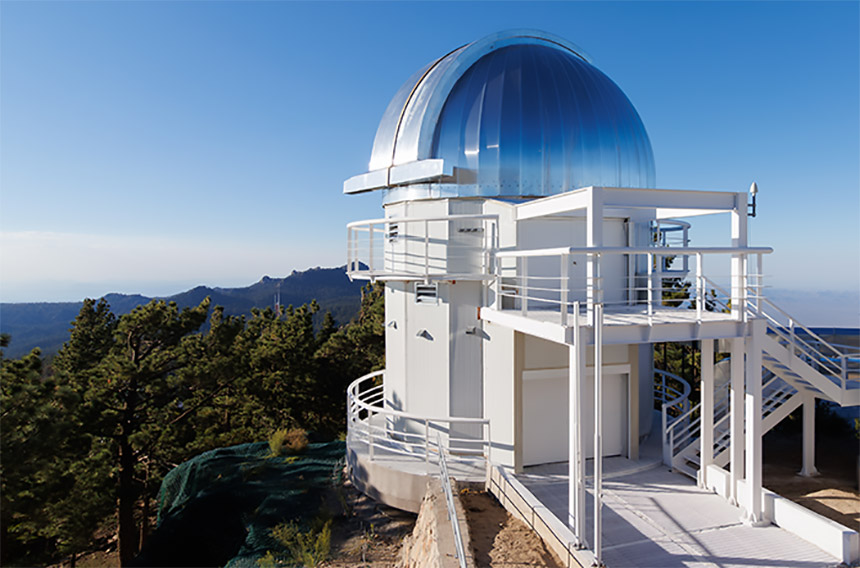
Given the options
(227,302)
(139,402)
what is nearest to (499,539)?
(139,402)

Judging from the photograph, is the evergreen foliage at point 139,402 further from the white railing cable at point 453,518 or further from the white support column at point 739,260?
the white support column at point 739,260

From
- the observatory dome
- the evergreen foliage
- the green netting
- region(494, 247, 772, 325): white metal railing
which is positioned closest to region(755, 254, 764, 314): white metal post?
region(494, 247, 772, 325): white metal railing

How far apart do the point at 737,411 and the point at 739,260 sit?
256 centimetres

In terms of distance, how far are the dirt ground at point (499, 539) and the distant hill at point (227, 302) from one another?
11.3m

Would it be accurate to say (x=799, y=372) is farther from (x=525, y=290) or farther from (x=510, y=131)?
(x=510, y=131)

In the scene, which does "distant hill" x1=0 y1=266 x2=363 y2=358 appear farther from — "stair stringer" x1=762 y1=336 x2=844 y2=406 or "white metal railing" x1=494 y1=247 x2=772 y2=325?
"stair stringer" x1=762 y1=336 x2=844 y2=406

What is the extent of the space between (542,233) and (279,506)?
344 inches

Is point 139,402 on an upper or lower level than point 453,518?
lower

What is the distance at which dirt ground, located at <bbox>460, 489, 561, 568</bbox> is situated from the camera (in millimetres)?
7504

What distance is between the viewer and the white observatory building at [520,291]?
32.9ft

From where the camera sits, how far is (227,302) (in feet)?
187

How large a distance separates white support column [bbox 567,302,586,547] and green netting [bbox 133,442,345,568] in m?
6.40

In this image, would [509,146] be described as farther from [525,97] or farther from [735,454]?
[735,454]

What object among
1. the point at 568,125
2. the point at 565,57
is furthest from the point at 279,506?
the point at 565,57
